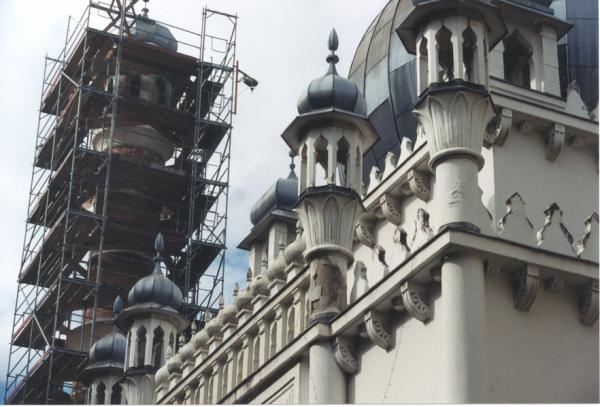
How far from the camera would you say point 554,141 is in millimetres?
23719

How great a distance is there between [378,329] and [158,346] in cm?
1083

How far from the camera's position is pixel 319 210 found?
23.4 metres

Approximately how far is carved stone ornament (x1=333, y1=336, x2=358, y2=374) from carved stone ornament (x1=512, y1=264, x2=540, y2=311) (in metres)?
2.42

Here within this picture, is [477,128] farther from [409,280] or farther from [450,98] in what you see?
[409,280]

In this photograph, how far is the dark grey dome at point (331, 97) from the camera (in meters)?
24.2

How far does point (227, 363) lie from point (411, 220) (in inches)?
190

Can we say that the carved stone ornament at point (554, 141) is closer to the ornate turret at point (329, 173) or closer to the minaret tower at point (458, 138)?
the minaret tower at point (458, 138)

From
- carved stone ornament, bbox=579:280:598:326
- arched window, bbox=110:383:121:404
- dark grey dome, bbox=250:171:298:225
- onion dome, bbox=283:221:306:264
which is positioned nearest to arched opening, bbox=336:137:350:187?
onion dome, bbox=283:221:306:264

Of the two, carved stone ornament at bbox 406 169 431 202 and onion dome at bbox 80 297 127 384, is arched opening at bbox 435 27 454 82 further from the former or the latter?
onion dome at bbox 80 297 127 384

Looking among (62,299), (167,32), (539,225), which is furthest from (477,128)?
(167,32)

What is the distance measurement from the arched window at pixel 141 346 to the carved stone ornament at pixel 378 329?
1071 cm

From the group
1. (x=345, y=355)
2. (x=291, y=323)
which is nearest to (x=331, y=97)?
(x=291, y=323)

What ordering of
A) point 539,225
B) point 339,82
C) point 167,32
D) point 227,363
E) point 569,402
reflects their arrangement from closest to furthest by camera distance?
A: point 569,402, point 539,225, point 339,82, point 227,363, point 167,32

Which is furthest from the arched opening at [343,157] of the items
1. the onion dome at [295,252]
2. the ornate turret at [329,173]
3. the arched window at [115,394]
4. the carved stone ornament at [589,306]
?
the arched window at [115,394]
